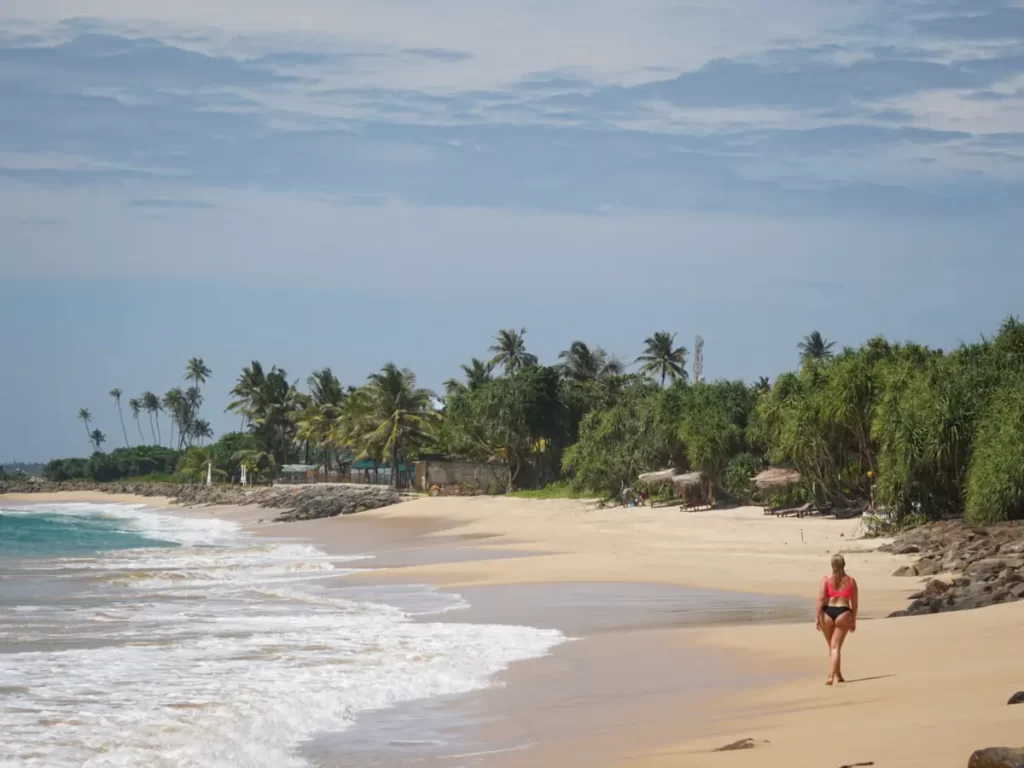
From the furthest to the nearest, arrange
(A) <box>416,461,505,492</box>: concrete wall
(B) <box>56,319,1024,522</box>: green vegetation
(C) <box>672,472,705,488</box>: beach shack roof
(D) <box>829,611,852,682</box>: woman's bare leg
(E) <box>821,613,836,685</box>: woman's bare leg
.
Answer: (A) <box>416,461,505,492</box>: concrete wall → (C) <box>672,472,705,488</box>: beach shack roof → (B) <box>56,319,1024,522</box>: green vegetation → (E) <box>821,613,836,685</box>: woman's bare leg → (D) <box>829,611,852,682</box>: woman's bare leg

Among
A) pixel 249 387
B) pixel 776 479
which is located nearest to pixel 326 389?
pixel 249 387

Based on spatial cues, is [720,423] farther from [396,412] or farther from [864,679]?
[396,412]

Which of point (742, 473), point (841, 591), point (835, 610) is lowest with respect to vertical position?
point (835, 610)

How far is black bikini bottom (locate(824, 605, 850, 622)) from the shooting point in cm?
1087

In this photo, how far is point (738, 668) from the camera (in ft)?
40.4

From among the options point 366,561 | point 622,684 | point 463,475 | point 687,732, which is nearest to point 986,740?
point 687,732

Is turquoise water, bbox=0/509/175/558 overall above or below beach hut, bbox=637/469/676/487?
below

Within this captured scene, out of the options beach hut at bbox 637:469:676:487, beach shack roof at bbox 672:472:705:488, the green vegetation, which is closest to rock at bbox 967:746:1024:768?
the green vegetation

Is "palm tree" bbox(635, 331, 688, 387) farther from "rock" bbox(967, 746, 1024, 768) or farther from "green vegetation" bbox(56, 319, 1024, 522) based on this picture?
"rock" bbox(967, 746, 1024, 768)

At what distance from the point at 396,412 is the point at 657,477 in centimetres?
3677

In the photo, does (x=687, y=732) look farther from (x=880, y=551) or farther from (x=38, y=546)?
(x=38, y=546)

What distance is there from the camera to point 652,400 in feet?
161

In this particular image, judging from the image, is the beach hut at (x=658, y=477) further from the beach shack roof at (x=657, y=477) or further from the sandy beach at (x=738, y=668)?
the sandy beach at (x=738, y=668)

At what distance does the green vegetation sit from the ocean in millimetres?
12258
